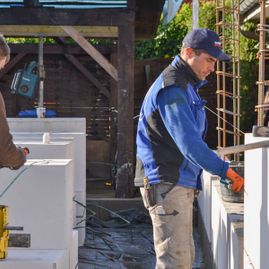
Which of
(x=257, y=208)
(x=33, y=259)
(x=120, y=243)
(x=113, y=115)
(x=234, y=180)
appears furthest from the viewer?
(x=113, y=115)

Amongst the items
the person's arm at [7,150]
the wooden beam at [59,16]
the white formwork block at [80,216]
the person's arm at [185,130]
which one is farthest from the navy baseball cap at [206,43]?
the wooden beam at [59,16]

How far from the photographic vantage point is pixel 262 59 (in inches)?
158

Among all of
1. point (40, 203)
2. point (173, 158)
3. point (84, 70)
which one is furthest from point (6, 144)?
point (84, 70)

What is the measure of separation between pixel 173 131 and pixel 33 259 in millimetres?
1291

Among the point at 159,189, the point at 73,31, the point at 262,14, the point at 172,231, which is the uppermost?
the point at 73,31

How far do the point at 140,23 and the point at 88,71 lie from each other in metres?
1.44

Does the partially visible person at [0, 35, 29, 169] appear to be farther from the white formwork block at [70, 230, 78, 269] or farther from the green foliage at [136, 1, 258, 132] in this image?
the green foliage at [136, 1, 258, 132]

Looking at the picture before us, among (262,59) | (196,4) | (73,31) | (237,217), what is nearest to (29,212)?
(237,217)

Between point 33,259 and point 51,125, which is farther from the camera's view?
point 51,125

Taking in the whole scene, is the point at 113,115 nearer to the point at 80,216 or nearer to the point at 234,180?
the point at 80,216

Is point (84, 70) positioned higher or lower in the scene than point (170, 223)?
higher

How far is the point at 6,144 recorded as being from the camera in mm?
3768

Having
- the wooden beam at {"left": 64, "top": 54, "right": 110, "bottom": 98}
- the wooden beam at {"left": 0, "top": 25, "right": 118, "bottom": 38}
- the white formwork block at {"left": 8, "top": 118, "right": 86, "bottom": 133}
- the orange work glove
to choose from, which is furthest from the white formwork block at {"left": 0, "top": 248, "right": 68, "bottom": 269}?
the wooden beam at {"left": 64, "top": 54, "right": 110, "bottom": 98}

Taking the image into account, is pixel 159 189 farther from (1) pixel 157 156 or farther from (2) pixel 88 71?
(2) pixel 88 71
